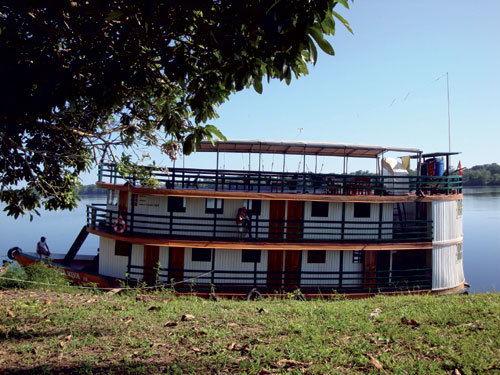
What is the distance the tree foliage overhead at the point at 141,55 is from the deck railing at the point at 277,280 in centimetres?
A: 536

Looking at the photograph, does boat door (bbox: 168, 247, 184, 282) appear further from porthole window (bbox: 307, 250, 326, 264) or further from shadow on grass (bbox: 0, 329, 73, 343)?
shadow on grass (bbox: 0, 329, 73, 343)

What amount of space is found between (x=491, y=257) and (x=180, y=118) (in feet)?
116

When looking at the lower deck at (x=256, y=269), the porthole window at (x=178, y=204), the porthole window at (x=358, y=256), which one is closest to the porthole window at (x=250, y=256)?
the lower deck at (x=256, y=269)

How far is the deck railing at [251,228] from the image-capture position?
11008mm

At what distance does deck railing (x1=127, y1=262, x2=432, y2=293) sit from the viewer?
36.6ft

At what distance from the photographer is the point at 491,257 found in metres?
31.8

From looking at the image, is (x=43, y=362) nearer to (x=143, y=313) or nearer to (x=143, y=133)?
(x=143, y=313)

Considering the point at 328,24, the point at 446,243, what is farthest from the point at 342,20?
the point at 446,243

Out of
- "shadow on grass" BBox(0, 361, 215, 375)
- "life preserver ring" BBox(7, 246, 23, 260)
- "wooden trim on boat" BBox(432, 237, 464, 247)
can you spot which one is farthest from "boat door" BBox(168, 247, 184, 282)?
"wooden trim on boat" BBox(432, 237, 464, 247)

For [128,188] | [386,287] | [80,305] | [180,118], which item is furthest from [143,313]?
[386,287]

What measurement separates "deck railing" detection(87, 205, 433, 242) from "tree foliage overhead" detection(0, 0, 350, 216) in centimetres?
456

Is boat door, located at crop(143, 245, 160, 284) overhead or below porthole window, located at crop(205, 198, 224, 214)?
below

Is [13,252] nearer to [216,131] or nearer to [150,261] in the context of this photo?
[150,261]

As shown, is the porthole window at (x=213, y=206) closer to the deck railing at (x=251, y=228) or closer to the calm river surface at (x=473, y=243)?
the deck railing at (x=251, y=228)
